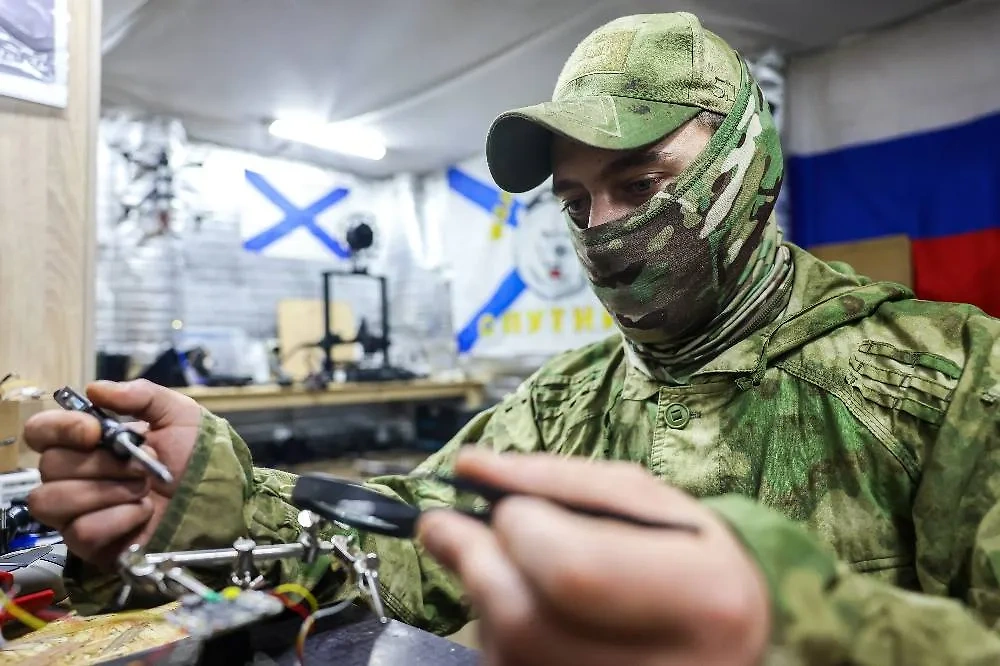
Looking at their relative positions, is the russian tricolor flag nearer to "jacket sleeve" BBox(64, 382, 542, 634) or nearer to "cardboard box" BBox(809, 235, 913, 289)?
"cardboard box" BBox(809, 235, 913, 289)

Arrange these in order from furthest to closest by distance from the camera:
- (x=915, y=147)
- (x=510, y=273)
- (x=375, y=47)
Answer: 1. (x=510, y=273)
2. (x=375, y=47)
3. (x=915, y=147)

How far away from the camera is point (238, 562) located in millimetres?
612

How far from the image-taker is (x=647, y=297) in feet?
2.87

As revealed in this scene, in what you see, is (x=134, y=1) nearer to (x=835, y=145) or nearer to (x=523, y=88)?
(x=523, y=88)

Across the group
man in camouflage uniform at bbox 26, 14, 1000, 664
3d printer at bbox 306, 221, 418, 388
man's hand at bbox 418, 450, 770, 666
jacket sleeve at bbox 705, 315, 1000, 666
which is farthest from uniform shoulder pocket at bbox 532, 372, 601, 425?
3d printer at bbox 306, 221, 418, 388

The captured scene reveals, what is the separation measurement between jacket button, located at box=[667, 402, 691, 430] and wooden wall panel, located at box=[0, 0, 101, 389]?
3.13ft

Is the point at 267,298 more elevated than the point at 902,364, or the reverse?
the point at 267,298

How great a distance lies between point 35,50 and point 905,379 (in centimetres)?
134

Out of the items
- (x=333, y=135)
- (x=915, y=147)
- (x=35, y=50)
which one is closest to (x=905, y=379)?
(x=35, y=50)

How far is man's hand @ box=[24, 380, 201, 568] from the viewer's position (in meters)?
0.62

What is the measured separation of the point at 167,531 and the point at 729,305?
0.70m

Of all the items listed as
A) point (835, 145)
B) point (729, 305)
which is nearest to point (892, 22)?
point (835, 145)

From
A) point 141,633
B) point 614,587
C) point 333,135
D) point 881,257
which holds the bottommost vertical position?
point 141,633

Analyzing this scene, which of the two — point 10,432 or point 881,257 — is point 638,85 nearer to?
point 10,432
